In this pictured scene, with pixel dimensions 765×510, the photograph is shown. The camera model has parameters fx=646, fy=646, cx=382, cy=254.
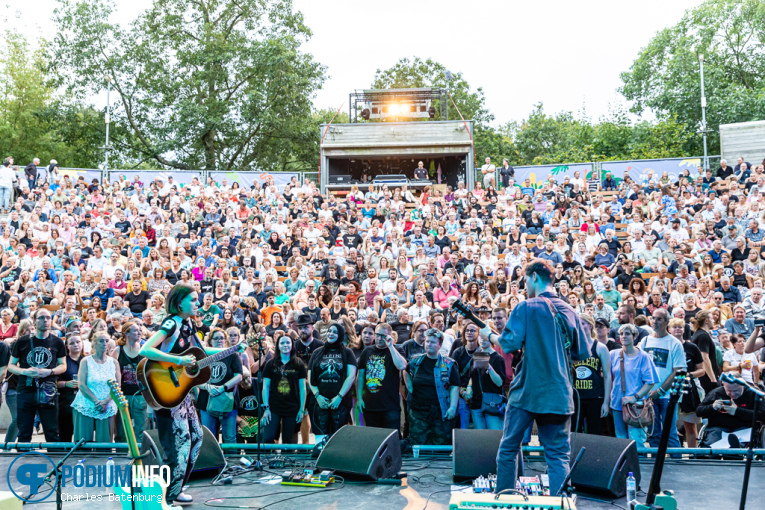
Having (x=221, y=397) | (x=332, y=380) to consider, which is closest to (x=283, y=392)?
(x=332, y=380)

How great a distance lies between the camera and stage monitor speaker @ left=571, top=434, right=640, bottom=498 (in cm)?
523

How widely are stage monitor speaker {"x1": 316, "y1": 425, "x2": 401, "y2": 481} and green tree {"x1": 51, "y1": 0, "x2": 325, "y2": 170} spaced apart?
28.5m

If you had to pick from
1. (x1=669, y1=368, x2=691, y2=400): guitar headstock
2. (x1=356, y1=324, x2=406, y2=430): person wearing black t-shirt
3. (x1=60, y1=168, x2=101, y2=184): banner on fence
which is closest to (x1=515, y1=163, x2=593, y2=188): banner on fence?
(x1=60, y1=168, x2=101, y2=184): banner on fence

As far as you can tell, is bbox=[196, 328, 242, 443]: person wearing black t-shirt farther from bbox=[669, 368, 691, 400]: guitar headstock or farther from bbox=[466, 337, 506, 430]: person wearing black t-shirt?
bbox=[669, 368, 691, 400]: guitar headstock

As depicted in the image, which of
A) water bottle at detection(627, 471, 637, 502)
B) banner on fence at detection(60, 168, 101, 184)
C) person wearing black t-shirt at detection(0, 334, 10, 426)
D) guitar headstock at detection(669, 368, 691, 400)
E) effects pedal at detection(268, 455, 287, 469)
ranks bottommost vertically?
effects pedal at detection(268, 455, 287, 469)

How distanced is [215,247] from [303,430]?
7.09 m

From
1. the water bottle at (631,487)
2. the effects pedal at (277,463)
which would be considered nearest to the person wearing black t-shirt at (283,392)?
the effects pedal at (277,463)

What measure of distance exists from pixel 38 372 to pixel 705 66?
40832mm

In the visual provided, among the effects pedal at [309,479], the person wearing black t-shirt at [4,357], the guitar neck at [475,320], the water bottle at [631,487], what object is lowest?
the effects pedal at [309,479]

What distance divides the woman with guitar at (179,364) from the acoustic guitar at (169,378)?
0.05 meters

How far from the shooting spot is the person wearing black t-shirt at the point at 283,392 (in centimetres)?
730

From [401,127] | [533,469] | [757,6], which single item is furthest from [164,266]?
[757,6]

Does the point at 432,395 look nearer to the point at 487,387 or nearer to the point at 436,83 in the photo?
the point at 487,387

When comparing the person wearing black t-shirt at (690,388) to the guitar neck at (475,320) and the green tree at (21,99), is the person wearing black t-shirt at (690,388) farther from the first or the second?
the green tree at (21,99)
